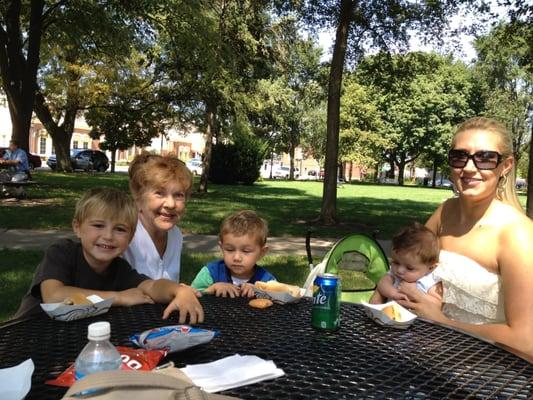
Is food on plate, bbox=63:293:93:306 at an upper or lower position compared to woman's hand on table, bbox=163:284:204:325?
upper

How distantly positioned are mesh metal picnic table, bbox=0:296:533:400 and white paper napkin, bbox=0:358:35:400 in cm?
4

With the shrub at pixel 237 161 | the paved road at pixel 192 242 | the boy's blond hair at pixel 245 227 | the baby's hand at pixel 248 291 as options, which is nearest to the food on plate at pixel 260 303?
the baby's hand at pixel 248 291

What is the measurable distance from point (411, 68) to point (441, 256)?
12.1 metres

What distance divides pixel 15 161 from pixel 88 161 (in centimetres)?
2789

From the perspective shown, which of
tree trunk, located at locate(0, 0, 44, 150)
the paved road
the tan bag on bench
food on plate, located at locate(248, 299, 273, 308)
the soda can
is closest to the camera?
the tan bag on bench

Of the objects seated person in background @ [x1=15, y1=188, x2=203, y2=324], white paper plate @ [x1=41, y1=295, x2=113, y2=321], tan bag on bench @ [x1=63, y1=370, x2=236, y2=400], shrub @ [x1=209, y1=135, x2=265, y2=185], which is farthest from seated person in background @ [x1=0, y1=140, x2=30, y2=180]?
shrub @ [x1=209, y1=135, x2=265, y2=185]

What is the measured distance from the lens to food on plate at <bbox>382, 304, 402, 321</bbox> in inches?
91.1

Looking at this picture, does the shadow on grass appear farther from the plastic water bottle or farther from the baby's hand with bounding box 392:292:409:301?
the plastic water bottle

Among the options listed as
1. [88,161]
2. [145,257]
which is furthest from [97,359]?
[88,161]

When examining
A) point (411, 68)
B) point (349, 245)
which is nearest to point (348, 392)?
point (349, 245)

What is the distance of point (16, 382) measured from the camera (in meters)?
1.40

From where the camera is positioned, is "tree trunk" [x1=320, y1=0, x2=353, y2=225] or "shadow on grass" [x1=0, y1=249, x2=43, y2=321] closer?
"shadow on grass" [x1=0, y1=249, x2=43, y2=321]

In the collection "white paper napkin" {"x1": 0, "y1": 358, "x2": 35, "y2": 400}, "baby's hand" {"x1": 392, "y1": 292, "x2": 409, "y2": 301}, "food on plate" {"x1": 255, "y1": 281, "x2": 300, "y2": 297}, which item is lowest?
"baby's hand" {"x1": 392, "y1": 292, "x2": 409, "y2": 301}

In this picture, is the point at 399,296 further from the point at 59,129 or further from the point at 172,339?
the point at 59,129
